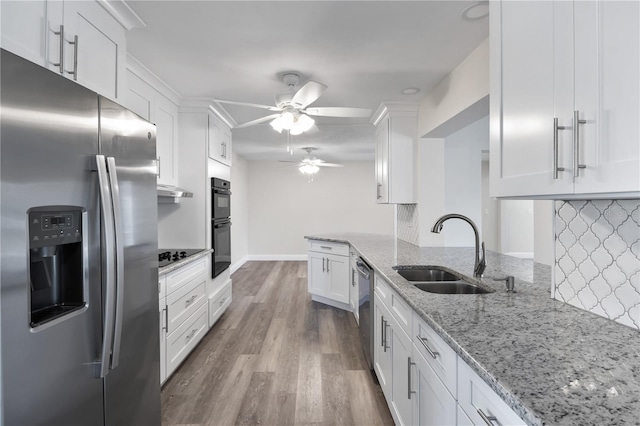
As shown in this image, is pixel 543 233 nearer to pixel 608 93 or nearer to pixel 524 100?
pixel 524 100

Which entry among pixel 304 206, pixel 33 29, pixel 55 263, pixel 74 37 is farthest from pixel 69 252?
pixel 304 206

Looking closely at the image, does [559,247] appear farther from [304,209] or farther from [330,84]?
[304,209]

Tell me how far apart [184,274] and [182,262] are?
16 centimetres

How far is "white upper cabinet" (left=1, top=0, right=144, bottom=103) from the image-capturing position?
1175 mm

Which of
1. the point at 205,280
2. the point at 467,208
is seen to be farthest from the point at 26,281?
the point at 467,208

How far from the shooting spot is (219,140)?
12.6ft

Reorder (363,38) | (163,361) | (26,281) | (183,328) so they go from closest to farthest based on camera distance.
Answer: (26,281), (363,38), (163,361), (183,328)

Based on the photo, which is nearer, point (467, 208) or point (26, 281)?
point (26, 281)

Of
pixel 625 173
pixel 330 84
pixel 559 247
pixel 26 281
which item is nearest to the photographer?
pixel 625 173

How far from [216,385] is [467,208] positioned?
9.87 ft

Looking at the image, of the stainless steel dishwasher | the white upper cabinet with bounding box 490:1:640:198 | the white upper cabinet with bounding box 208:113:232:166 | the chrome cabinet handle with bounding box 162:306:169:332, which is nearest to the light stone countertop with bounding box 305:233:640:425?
the white upper cabinet with bounding box 490:1:640:198

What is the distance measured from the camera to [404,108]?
142 inches

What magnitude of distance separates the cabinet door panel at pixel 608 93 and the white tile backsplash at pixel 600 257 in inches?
17.0

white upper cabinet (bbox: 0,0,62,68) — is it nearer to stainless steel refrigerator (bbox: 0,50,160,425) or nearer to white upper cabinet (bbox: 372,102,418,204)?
stainless steel refrigerator (bbox: 0,50,160,425)
